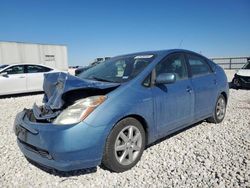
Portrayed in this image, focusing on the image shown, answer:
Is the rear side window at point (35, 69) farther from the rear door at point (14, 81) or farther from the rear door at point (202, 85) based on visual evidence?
the rear door at point (202, 85)

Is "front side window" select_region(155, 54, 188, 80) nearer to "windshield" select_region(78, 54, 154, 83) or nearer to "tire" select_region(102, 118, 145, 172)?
"windshield" select_region(78, 54, 154, 83)

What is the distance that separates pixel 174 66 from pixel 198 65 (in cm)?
87

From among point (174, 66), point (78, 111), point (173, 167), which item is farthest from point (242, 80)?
point (78, 111)

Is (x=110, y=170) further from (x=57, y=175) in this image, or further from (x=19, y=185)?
(x=19, y=185)

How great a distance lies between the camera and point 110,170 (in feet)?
10.9

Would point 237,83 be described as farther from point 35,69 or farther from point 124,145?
point 124,145

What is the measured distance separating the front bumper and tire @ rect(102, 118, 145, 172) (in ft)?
0.45

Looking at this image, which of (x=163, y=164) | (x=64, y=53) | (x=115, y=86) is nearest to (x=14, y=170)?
(x=115, y=86)

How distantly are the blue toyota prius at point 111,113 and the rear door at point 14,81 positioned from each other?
6.61 metres

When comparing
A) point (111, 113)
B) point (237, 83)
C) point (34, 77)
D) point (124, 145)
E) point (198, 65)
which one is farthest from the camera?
point (237, 83)

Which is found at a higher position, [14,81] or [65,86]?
[65,86]

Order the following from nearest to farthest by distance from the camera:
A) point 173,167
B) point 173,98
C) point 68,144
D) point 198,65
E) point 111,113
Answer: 1. point 68,144
2. point 111,113
3. point 173,167
4. point 173,98
5. point 198,65

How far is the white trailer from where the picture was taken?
25.6m

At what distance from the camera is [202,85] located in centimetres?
472
